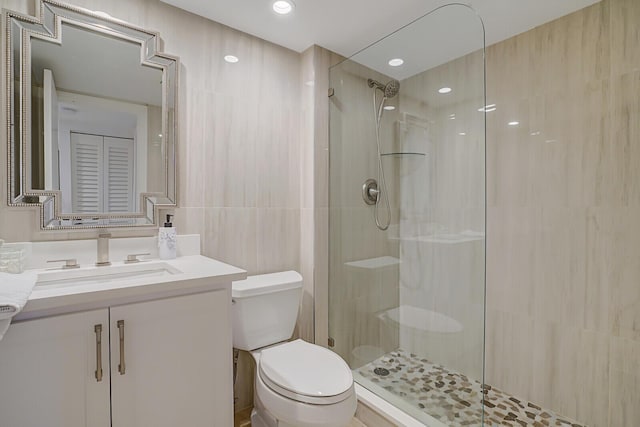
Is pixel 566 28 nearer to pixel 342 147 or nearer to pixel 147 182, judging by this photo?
pixel 342 147

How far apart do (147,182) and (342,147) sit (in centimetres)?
119

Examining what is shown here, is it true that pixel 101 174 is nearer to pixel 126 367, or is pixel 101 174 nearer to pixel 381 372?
pixel 126 367

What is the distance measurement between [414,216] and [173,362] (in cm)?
139

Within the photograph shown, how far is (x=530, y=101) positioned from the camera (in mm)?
1922

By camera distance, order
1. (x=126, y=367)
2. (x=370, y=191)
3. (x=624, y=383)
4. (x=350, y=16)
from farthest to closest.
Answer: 1. (x=370, y=191)
2. (x=350, y=16)
3. (x=624, y=383)
4. (x=126, y=367)

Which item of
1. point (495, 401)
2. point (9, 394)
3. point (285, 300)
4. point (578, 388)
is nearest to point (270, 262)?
point (285, 300)

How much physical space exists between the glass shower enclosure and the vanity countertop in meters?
1.03

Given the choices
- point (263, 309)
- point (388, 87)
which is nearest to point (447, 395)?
point (263, 309)

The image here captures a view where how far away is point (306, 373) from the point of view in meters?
1.42

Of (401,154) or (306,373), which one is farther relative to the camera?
(401,154)

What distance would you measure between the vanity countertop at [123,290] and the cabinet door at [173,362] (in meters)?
0.03

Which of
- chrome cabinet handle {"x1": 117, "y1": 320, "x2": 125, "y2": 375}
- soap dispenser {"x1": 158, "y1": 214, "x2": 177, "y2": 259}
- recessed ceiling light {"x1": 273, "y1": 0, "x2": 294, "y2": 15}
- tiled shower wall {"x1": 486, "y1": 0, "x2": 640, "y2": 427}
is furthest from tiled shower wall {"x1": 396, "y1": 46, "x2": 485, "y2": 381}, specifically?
chrome cabinet handle {"x1": 117, "y1": 320, "x2": 125, "y2": 375}

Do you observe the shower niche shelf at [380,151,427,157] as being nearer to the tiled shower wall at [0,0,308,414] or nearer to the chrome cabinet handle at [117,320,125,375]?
the tiled shower wall at [0,0,308,414]

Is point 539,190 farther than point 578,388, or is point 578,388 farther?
point 539,190
